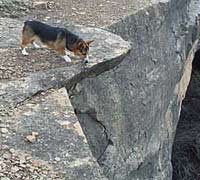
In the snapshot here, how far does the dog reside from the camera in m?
4.94

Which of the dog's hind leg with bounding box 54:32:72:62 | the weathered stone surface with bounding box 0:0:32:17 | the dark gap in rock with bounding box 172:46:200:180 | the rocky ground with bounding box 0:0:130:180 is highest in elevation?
the dog's hind leg with bounding box 54:32:72:62

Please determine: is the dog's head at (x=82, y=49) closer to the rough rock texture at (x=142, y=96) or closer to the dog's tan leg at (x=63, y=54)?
the dog's tan leg at (x=63, y=54)

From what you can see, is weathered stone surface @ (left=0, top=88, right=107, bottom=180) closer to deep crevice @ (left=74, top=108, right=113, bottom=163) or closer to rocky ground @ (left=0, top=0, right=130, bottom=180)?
rocky ground @ (left=0, top=0, right=130, bottom=180)

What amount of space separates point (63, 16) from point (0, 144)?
2862mm

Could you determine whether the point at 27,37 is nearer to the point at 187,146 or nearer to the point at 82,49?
the point at 82,49

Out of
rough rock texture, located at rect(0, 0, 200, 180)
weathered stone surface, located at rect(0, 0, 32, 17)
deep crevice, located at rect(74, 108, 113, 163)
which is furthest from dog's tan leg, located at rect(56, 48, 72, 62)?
weathered stone surface, located at rect(0, 0, 32, 17)

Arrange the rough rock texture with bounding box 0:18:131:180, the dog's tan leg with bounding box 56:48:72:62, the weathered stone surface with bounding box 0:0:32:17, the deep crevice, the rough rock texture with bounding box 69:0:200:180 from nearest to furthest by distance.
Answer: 1. the rough rock texture with bounding box 0:18:131:180
2. the dog's tan leg with bounding box 56:48:72:62
3. the deep crevice
4. the rough rock texture with bounding box 69:0:200:180
5. the weathered stone surface with bounding box 0:0:32:17

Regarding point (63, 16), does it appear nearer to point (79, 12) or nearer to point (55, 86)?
point (79, 12)

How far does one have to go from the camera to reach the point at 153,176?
7363mm

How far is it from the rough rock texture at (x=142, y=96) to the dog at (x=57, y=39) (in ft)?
2.47

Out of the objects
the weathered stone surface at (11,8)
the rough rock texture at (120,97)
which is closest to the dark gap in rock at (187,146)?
the rough rock texture at (120,97)

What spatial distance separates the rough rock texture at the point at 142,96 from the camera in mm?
6227

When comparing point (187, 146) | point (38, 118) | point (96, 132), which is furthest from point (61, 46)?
point (187, 146)

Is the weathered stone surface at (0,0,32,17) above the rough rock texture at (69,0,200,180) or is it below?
above
